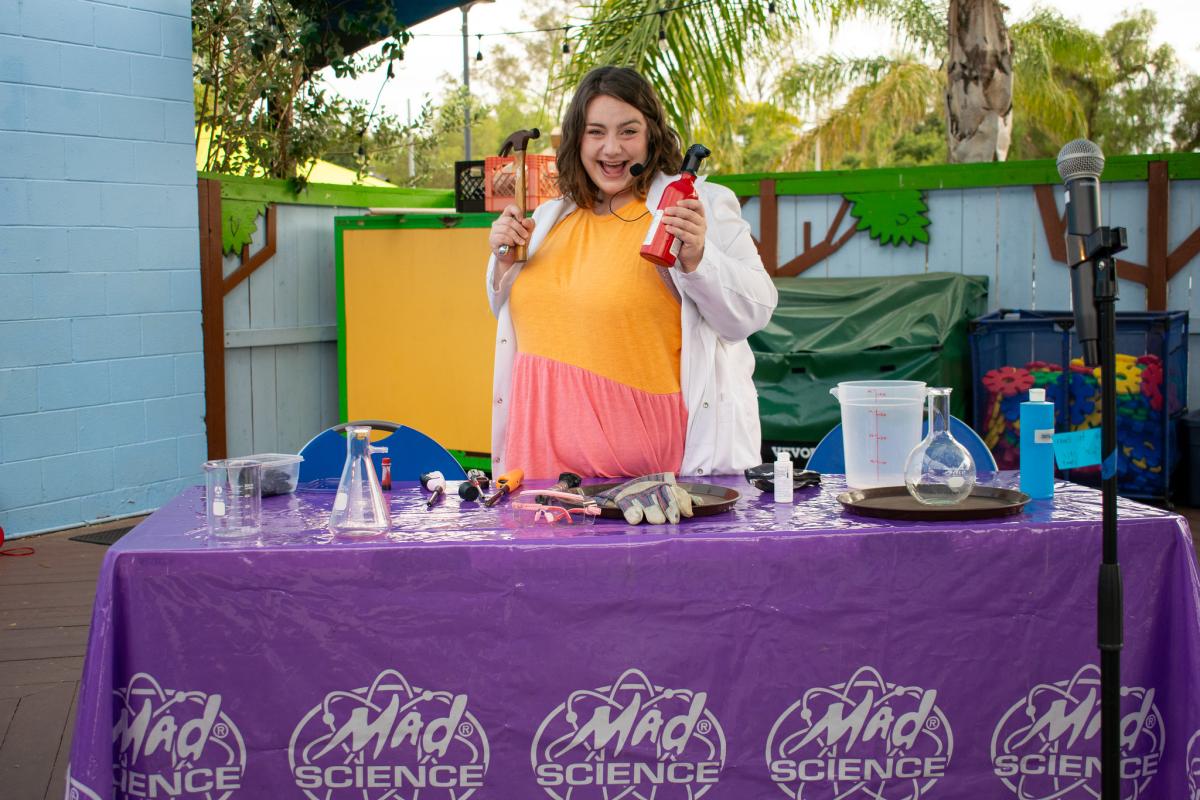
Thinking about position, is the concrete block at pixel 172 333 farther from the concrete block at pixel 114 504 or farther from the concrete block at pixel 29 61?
the concrete block at pixel 29 61

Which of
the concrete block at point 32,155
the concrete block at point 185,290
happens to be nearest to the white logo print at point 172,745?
the concrete block at point 32,155

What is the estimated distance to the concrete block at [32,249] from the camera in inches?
215

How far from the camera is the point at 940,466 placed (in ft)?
7.70

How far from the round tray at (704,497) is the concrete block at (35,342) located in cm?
398

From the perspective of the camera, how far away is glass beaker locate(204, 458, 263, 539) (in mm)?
2281

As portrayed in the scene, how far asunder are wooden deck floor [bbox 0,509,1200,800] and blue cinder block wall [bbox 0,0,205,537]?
15.0 inches

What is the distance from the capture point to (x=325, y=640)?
2.17 metres

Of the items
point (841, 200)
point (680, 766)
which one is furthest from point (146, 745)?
point (841, 200)

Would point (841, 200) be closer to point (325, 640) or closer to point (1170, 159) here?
point (1170, 159)

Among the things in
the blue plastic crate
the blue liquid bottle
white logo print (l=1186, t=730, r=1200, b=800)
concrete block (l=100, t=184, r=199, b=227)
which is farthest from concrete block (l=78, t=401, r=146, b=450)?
white logo print (l=1186, t=730, r=1200, b=800)

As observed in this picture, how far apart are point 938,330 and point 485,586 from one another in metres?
4.51

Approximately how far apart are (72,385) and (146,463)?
60cm

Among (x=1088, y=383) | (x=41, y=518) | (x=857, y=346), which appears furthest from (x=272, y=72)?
(x=1088, y=383)

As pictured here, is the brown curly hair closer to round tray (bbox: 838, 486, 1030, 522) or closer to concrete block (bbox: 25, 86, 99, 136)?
round tray (bbox: 838, 486, 1030, 522)
